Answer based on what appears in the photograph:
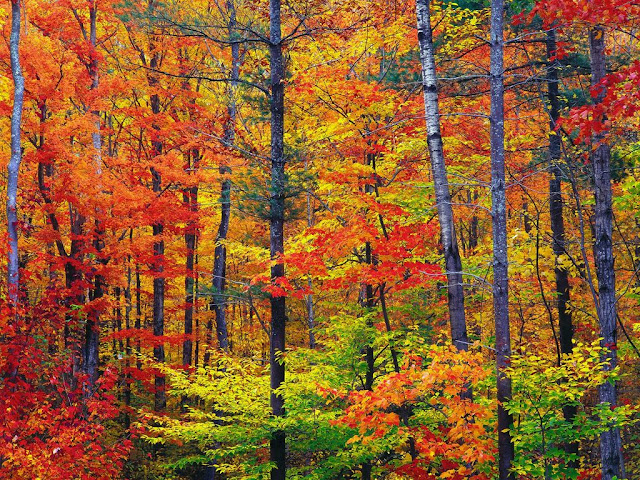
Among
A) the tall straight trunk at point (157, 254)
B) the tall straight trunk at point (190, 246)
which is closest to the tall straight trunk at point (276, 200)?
the tall straight trunk at point (190, 246)

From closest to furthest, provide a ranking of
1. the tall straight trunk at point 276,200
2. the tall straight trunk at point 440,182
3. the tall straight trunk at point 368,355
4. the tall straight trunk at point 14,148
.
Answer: the tall straight trunk at point 440,182 < the tall straight trunk at point 276,200 < the tall straight trunk at point 368,355 < the tall straight trunk at point 14,148

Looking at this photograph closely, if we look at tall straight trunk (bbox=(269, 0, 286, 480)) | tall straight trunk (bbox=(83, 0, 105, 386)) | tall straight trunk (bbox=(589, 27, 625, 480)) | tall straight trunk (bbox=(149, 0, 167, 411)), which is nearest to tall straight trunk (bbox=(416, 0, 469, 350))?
tall straight trunk (bbox=(589, 27, 625, 480))

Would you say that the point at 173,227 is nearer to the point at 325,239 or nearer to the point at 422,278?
the point at 325,239

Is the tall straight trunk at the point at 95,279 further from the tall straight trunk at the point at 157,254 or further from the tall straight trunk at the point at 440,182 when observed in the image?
the tall straight trunk at the point at 440,182

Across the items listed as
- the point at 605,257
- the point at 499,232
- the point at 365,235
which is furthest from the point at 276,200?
the point at 605,257

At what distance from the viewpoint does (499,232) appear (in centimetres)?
838

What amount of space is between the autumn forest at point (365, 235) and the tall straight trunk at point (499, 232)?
0.03 m

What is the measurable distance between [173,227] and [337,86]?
8985 millimetres

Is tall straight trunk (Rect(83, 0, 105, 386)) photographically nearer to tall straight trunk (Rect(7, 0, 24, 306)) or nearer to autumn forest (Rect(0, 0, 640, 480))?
autumn forest (Rect(0, 0, 640, 480))

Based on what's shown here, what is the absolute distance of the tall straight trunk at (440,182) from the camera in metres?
9.10

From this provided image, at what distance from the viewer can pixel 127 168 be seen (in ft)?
56.8

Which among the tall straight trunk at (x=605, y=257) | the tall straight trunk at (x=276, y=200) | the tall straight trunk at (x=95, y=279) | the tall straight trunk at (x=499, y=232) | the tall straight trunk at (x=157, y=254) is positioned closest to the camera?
the tall straight trunk at (x=499, y=232)

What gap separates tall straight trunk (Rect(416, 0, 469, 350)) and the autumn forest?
4 centimetres

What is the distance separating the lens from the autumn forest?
26.9 ft
